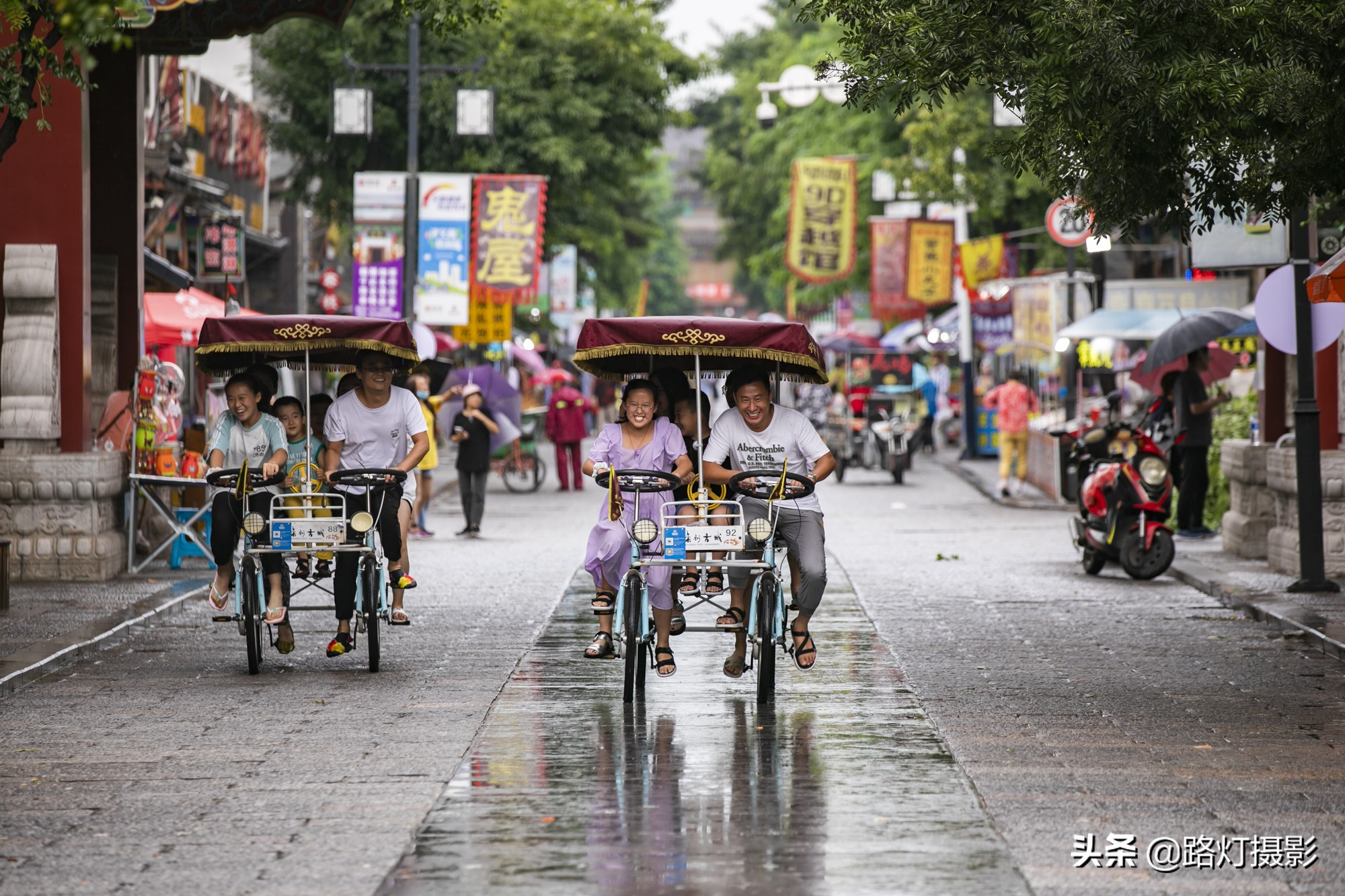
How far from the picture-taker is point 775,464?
922 centimetres

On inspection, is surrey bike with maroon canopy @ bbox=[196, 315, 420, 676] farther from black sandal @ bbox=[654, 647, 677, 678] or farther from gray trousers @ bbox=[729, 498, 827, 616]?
gray trousers @ bbox=[729, 498, 827, 616]

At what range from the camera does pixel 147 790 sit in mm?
7000

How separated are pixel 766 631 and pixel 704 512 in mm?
664

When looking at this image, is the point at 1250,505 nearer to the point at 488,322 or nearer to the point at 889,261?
the point at 488,322

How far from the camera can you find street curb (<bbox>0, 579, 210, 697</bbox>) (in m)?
9.91

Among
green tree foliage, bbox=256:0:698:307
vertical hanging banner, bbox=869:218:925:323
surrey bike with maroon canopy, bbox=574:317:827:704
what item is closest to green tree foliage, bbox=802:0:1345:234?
surrey bike with maroon canopy, bbox=574:317:827:704

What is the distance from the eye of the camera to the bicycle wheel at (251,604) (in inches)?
389

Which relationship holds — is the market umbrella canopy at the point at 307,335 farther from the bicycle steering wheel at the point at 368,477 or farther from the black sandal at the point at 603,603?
the black sandal at the point at 603,603

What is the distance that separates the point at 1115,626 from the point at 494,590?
195 inches

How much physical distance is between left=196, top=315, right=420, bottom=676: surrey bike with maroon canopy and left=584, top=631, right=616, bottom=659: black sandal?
138 centimetres

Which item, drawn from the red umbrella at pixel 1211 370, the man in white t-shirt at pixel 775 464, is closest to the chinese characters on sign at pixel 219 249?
the red umbrella at pixel 1211 370

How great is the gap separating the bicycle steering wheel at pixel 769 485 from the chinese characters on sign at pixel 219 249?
67.1 ft

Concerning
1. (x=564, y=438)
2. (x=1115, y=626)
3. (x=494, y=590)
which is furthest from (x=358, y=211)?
(x=1115, y=626)

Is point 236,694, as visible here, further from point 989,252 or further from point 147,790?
point 989,252
